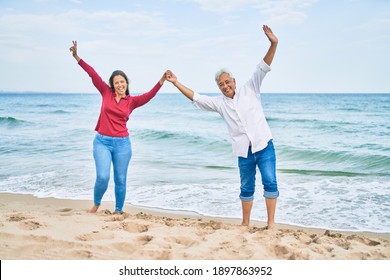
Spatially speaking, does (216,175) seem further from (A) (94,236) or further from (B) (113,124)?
(A) (94,236)

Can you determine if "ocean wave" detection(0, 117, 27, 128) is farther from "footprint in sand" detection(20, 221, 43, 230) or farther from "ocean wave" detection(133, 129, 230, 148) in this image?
"footprint in sand" detection(20, 221, 43, 230)

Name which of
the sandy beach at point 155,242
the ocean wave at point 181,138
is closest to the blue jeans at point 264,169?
the sandy beach at point 155,242

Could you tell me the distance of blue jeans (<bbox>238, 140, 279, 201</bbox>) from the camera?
439 cm

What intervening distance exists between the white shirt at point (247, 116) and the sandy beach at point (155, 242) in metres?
0.97

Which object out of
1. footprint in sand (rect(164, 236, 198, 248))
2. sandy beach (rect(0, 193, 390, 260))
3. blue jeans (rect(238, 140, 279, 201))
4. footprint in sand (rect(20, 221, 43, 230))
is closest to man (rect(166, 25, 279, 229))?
blue jeans (rect(238, 140, 279, 201))

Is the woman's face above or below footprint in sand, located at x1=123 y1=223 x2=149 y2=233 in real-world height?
above

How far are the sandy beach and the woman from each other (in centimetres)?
61

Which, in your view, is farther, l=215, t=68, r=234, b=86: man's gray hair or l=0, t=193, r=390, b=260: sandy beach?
l=215, t=68, r=234, b=86: man's gray hair

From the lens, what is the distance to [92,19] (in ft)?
41.6

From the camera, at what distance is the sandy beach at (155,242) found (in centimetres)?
354

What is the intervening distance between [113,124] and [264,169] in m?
1.90

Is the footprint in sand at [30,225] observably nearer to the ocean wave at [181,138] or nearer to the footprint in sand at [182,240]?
the footprint in sand at [182,240]

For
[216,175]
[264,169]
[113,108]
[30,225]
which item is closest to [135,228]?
[30,225]
